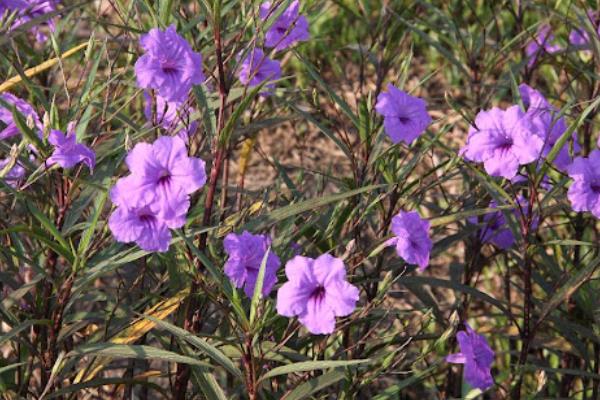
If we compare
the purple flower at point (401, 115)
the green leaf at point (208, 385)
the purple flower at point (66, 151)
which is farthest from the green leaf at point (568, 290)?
the purple flower at point (66, 151)

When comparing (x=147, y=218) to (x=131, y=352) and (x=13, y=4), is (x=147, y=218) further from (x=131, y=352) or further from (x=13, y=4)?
(x=13, y=4)

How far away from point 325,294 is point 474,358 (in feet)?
1.68

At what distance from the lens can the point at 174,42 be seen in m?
1.65

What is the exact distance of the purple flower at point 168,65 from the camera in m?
1.63

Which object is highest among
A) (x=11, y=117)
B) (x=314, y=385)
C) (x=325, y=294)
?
(x=11, y=117)

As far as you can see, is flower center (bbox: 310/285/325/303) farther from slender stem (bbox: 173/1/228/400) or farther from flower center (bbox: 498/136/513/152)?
flower center (bbox: 498/136/513/152)

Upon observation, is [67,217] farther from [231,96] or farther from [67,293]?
[231,96]

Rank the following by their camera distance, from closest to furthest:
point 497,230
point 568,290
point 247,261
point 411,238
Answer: point 247,261
point 411,238
point 568,290
point 497,230

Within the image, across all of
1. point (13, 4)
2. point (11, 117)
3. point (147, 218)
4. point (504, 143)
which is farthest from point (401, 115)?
point (13, 4)

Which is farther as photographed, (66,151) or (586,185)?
(586,185)

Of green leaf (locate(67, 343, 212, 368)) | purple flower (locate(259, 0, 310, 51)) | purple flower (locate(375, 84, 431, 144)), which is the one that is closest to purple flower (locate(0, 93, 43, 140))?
green leaf (locate(67, 343, 212, 368))

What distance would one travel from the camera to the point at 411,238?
1780 millimetres

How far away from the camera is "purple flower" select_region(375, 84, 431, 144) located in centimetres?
188

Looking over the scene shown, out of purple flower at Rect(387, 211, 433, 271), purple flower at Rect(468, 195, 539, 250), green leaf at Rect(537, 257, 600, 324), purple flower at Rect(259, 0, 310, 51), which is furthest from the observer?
purple flower at Rect(468, 195, 539, 250)
